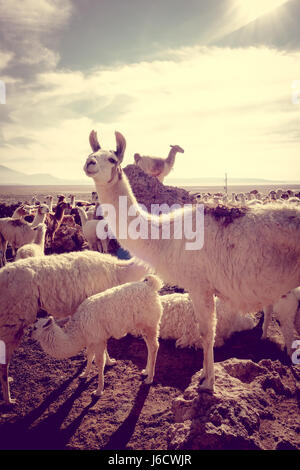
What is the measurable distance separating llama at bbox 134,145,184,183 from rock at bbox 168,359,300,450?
6871 mm

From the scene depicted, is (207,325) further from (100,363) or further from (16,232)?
(16,232)

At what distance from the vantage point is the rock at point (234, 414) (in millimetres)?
2768

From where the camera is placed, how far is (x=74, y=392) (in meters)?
4.27

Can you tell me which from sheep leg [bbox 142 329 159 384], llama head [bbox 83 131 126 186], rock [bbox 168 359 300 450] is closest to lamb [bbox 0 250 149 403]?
sheep leg [bbox 142 329 159 384]

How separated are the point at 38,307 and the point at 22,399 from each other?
130cm

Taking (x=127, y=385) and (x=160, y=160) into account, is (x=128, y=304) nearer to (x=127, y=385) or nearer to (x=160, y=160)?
(x=127, y=385)

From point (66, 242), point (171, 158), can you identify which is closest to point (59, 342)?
point (171, 158)

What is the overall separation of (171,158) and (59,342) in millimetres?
7236

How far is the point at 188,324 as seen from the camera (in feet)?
17.8

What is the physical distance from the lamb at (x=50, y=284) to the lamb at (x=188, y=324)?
3.76 feet

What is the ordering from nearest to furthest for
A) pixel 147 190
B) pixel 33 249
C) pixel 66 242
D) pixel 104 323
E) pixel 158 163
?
pixel 104 323 < pixel 33 249 < pixel 147 190 < pixel 158 163 < pixel 66 242

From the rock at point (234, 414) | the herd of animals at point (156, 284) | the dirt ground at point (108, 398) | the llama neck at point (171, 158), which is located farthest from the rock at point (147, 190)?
the rock at point (234, 414)

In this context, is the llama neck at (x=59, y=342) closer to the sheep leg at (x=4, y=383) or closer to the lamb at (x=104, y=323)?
the lamb at (x=104, y=323)

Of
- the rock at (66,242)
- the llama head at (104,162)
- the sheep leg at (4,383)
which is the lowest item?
the sheep leg at (4,383)
